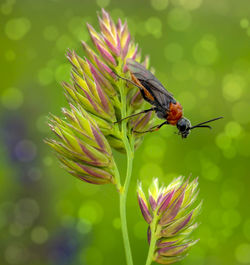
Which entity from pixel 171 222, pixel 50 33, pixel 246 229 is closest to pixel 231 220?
pixel 246 229

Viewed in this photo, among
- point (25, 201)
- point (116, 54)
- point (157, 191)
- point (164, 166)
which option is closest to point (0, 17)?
point (25, 201)

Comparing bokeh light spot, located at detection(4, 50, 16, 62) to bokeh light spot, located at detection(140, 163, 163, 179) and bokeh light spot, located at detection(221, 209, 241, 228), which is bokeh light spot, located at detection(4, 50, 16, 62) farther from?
bokeh light spot, located at detection(221, 209, 241, 228)

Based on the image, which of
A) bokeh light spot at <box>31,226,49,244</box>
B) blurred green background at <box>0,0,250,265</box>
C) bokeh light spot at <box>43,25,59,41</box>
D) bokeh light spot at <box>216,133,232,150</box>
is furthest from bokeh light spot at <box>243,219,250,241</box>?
bokeh light spot at <box>43,25,59,41</box>

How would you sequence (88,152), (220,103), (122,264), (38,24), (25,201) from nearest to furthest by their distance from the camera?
1. (88,152)
2. (122,264)
3. (25,201)
4. (220,103)
5. (38,24)

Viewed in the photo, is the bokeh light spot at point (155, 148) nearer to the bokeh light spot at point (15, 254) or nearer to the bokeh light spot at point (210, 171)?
the bokeh light spot at point (210, 171)

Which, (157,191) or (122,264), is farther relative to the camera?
(122,264)

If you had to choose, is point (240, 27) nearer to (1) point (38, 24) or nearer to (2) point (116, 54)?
(1) point (38, 24)

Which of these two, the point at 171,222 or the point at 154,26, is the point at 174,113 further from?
the point at 154,26

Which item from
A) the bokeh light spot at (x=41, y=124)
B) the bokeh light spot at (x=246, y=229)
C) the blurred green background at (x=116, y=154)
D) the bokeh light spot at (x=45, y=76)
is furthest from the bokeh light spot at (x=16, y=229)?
the bokeh light spot at (x=246, y=229)
